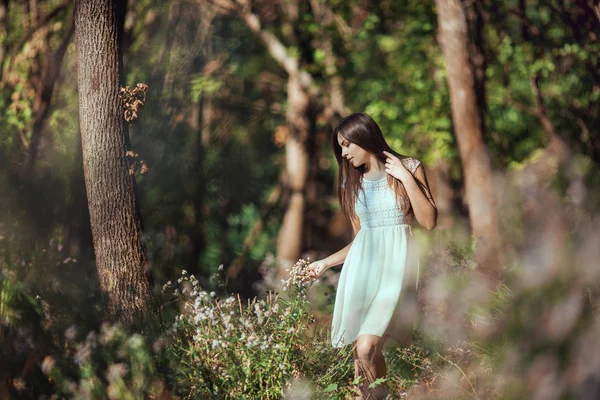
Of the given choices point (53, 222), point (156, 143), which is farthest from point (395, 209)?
point (156, 143)

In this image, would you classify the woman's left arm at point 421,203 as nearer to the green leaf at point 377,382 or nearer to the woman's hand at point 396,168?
the woman's hand at point 396,168

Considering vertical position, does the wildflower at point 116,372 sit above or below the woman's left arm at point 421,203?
below

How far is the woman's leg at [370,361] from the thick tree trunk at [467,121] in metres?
4.07

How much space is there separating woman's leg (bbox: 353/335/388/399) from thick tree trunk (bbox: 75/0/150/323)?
1.39m

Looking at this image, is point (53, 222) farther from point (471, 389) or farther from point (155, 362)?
point (471, 389)

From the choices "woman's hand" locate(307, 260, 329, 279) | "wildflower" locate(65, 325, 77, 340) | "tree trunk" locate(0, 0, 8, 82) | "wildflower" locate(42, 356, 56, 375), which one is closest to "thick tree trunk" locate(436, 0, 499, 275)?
"woman's hand" locate(307, 260, 329, 279)

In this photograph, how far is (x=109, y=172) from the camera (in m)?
4.85

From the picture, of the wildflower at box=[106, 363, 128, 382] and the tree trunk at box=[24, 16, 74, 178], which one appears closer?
the wildflower at box=[106, 363, 128, 382]

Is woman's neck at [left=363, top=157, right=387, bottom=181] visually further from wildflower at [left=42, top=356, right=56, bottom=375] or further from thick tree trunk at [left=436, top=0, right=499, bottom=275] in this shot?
thick tree trunk at [left=436, top=0, right=499, bottom=275]

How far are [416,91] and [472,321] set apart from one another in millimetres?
5663

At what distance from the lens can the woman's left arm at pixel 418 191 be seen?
400 cm

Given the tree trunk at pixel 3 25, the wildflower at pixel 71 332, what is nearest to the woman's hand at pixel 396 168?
the wildflower at pixel 71 332

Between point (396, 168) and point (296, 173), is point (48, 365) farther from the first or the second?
point (296, 173)

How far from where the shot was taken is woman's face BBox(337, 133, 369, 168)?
4152 mm
